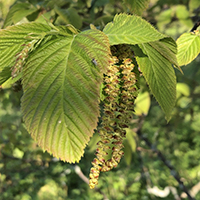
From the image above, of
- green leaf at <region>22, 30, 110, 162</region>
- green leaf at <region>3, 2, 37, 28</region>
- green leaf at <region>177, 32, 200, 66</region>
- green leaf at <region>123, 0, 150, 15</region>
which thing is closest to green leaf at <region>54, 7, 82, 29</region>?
green leaf at <region>3, 2, 37, 28</region>

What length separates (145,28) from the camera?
1.94 feet

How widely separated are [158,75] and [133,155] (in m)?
3.53

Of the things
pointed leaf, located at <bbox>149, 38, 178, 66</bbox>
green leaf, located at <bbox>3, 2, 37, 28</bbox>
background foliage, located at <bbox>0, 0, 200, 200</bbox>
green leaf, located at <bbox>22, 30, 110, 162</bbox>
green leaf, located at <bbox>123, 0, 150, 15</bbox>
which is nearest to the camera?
green leaf, located at <bbox>22, 30, 110, 162</bbox>

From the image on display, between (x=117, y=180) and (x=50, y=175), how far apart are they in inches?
45.0

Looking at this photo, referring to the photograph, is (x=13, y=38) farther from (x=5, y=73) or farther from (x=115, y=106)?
(x=115, y=106)

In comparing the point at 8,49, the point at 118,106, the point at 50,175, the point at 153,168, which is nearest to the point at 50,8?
the point at 8,49

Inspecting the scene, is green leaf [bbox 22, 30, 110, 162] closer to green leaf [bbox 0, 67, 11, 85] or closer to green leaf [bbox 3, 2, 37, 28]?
green leaf [bbox 0, 67, 11, 85]

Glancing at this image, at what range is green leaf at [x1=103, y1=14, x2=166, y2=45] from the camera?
57 centimetres

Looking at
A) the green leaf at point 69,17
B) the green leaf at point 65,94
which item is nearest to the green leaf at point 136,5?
the green leaf at point 65,94

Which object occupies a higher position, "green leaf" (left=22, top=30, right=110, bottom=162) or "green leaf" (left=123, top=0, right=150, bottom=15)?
"green leaf" (left=123, top=0, right=150, bottom=15)

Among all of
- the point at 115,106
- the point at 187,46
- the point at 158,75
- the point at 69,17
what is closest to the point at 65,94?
the point at 115,106

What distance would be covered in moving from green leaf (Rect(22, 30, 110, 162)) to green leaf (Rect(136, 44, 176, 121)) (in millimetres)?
169

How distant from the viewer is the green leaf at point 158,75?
69 cm

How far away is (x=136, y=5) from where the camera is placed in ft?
2.72
